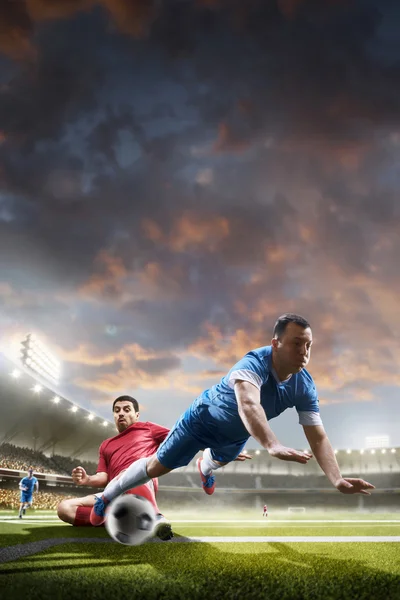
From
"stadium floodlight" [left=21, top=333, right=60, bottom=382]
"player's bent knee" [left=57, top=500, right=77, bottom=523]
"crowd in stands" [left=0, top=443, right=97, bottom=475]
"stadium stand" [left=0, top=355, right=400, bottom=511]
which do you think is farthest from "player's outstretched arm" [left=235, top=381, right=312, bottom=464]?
"stadium floodlight" [left=21, top=333, right=60, bottom=382]

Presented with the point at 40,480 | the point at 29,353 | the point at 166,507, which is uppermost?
the point at 29,353

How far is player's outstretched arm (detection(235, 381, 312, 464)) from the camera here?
9.07 ft

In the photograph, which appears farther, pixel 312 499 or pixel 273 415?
pixel 312 499

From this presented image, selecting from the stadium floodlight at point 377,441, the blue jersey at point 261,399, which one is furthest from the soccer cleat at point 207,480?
the stadium floodlight at point 377,441

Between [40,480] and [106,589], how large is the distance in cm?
3139

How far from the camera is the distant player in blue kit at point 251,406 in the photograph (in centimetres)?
340

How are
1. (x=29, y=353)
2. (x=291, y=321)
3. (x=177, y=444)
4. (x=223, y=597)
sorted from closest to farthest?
(x=223, y=597) → (x=291, y=321) → (x=177, y=444) → (x=29, y=353)

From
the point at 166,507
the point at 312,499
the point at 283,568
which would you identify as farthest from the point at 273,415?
the point at 312,499

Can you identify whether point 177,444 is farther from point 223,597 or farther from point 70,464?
point 70,464

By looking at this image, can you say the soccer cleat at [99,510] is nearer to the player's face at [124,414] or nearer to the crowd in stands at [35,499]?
the player's face at [124,414]

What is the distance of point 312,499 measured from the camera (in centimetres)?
5103

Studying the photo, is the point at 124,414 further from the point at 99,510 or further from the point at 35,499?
the point at 35,499

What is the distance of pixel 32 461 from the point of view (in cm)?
3431

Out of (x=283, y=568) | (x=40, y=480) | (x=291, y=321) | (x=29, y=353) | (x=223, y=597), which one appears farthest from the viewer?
(x=29, y=353)
